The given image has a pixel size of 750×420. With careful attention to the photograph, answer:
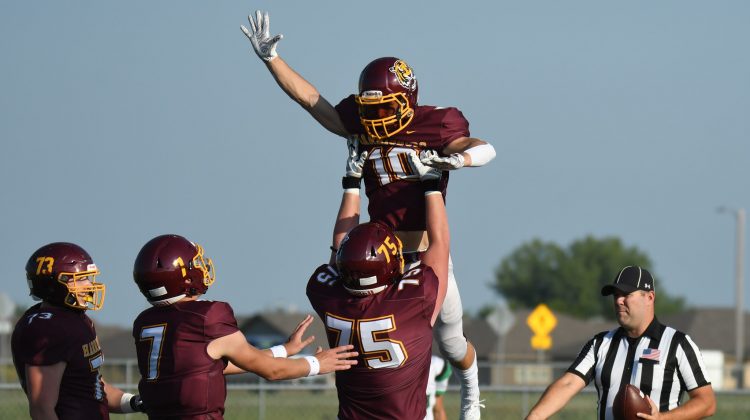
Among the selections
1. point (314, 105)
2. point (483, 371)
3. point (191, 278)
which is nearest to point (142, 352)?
point (191, 278)

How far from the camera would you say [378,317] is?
6.96 metres

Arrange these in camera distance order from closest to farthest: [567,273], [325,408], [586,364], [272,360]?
Result: [272,360] → [586,364] → [325,408] → [567,273]

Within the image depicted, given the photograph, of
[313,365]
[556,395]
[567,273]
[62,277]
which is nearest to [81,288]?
[62,277]

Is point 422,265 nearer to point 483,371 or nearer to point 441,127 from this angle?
point 441,127

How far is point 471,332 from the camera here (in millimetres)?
69562

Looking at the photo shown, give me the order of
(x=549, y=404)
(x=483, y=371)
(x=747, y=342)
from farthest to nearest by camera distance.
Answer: (x=747, y=342)
(x=483, y=371)
(x=549, y=404)

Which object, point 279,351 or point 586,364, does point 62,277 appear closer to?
point 279,351

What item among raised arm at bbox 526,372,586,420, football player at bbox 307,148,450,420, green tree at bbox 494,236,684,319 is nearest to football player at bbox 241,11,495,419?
raised arm at bbox 526,372,586,420

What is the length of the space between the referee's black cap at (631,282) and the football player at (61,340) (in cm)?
329

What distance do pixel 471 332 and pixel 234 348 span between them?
63.3 m

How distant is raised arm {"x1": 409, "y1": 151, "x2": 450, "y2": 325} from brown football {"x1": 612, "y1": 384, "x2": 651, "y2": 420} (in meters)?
1.41

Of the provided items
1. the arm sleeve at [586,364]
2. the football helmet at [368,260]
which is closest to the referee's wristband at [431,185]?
the football helmet at [368,260]

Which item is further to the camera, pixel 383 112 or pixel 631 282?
pixel 631 282

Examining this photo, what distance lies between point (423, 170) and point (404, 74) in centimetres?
63
